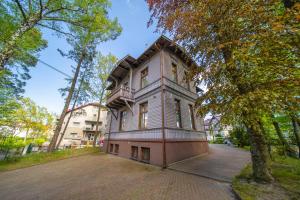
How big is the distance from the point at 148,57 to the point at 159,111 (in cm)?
531

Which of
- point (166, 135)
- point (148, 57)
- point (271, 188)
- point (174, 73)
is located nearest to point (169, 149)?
point (166, 135)

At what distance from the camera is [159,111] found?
26.9ft

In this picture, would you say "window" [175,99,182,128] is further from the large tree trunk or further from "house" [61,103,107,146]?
"house" [61,103,107,146]

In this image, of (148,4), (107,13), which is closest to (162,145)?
(148,4)

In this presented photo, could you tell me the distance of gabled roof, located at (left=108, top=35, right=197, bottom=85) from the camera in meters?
9.34

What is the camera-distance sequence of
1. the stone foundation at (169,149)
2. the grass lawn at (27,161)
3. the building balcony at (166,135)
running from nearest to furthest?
the stone foundation at (169,149) < the building balcony at (166,135) < the grass lawn at (27,161)

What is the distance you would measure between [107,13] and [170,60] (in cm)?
698

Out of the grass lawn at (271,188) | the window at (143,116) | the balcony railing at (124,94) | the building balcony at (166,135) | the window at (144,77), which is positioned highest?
the window at (144,77)

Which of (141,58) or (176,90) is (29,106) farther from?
(176,90)

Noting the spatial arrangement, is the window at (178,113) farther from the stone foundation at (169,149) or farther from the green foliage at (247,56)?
the green foliage at (247,56)

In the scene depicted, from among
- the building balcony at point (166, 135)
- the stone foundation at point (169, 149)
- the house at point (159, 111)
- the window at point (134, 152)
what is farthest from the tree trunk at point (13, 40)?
the window at point (134, 152)

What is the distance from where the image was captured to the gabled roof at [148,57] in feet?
30.6

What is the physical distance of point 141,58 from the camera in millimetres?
11242

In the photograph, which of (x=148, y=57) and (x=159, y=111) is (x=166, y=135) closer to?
(x=159, y=111)
